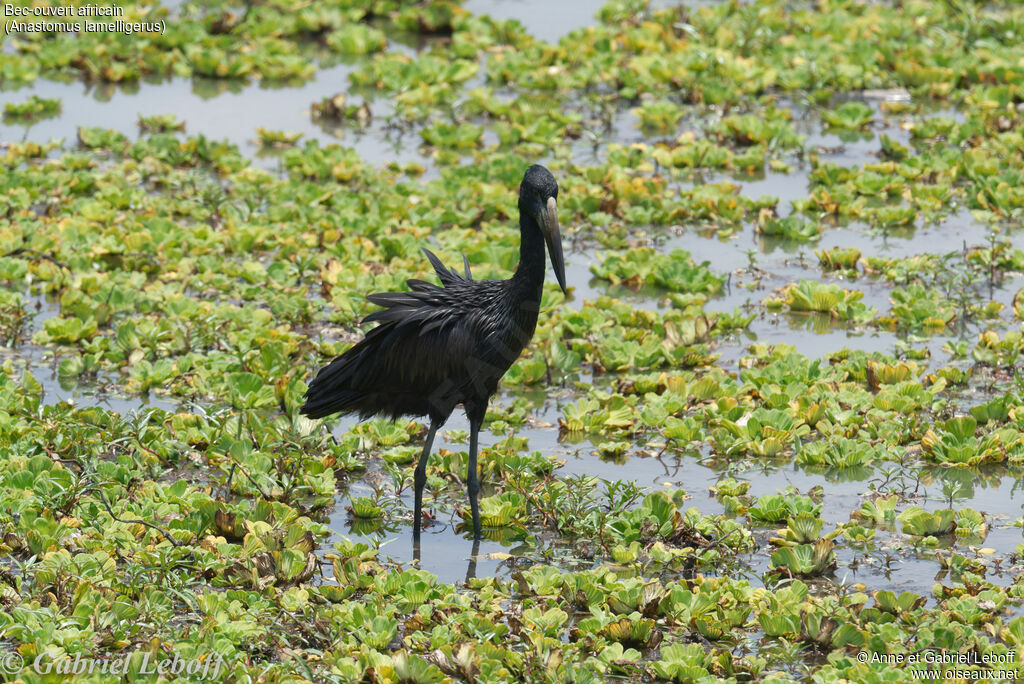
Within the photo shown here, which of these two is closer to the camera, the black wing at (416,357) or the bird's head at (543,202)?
the bird's head at (543,202)

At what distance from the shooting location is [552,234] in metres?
5.57

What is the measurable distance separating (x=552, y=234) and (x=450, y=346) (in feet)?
2.12

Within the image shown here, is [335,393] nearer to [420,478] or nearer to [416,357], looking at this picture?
[416,357]

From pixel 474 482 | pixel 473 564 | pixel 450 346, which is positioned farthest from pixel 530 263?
pixel 473 564

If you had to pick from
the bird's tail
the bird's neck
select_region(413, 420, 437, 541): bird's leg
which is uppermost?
the bird's neck

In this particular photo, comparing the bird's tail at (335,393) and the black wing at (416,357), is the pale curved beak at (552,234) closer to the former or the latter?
the black wing at (416,357)

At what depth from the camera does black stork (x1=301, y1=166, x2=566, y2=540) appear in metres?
5.68

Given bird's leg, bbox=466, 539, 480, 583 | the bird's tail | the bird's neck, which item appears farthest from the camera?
the bird's tail

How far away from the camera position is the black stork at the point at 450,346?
568 centimetres

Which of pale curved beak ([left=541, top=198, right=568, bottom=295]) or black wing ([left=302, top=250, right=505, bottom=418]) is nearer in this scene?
pale curved beak ([left=541, top=198, right=568, bottom=295])

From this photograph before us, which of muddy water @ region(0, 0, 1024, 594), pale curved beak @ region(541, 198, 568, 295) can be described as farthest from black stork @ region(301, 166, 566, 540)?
muddy water @ region(0, 0, 1024, 594)

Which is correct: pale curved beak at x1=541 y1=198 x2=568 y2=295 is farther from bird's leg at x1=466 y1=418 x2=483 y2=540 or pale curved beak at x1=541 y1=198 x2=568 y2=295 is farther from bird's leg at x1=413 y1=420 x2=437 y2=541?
bird's leg at x1=413 y1=420 x2=437 y2=541

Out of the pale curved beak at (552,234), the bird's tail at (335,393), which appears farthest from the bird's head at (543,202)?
the bird's tail at (335,393)

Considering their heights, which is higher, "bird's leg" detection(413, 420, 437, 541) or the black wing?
the black wing
